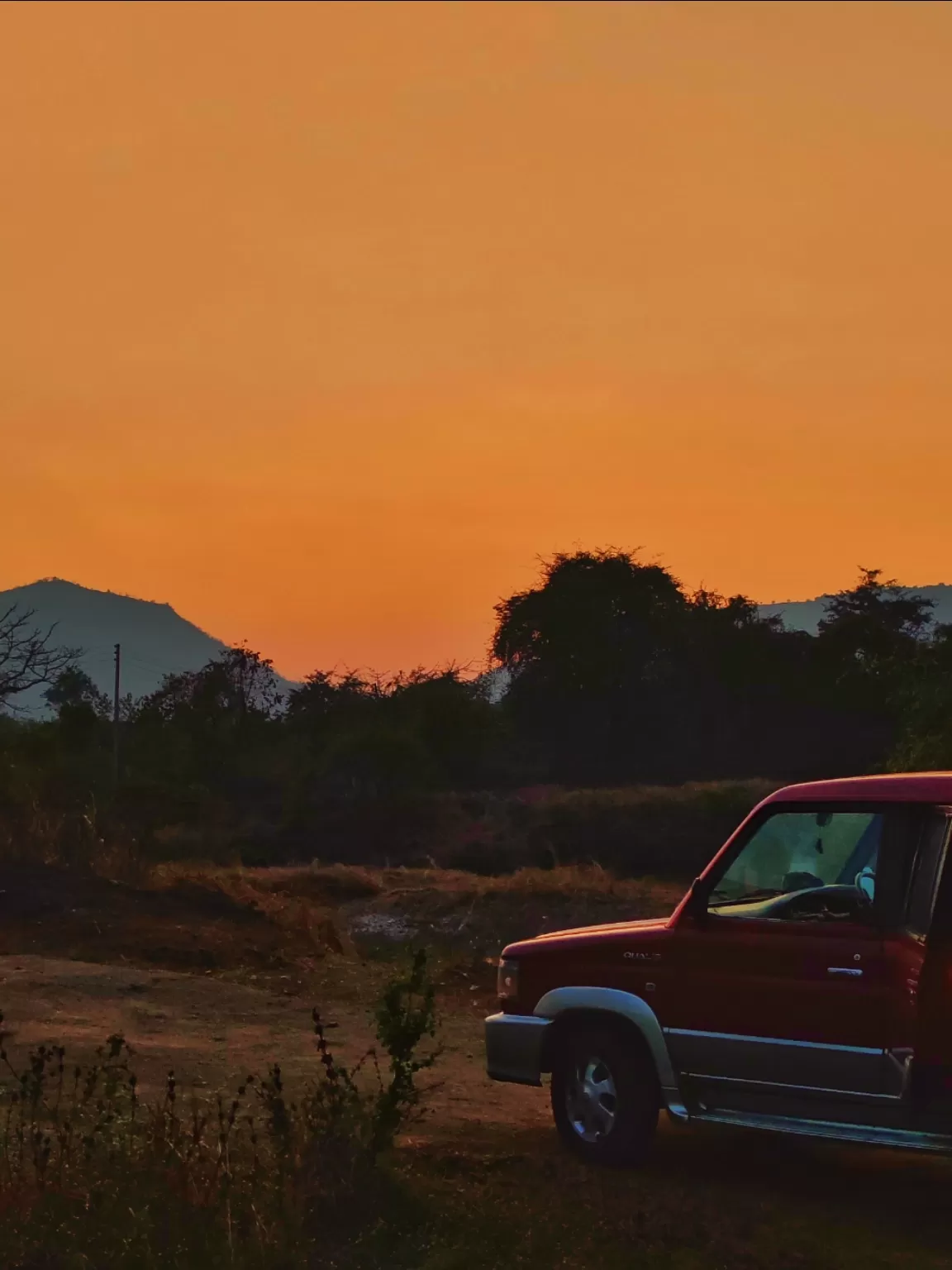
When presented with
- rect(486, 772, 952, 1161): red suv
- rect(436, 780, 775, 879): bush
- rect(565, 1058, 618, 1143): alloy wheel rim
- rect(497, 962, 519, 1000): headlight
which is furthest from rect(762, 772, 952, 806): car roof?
rect(436, 780, 775, 879): bush

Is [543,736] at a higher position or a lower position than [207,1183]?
higher

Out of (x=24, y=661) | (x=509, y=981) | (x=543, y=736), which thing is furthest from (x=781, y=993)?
(x=543, y=736)

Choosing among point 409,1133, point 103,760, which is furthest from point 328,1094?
point 103,760

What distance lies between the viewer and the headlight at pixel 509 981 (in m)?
9.23

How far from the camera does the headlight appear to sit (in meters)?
9.23

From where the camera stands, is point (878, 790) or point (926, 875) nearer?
point (926, 875)

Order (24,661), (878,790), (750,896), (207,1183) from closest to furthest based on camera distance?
(207,1183), (878,790), (750,896), (24,661)

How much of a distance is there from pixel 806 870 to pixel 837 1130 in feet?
4.34

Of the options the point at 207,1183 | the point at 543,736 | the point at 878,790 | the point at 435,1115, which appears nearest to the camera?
the point at 207,1183

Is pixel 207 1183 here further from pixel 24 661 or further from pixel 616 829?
pixel 616 829

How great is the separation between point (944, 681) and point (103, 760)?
128 ft

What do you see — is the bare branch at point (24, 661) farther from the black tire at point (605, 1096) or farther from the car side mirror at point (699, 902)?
the car side mirror at point (699, 902)

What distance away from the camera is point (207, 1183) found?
24.2 ft

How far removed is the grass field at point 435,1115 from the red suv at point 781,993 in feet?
1.57
